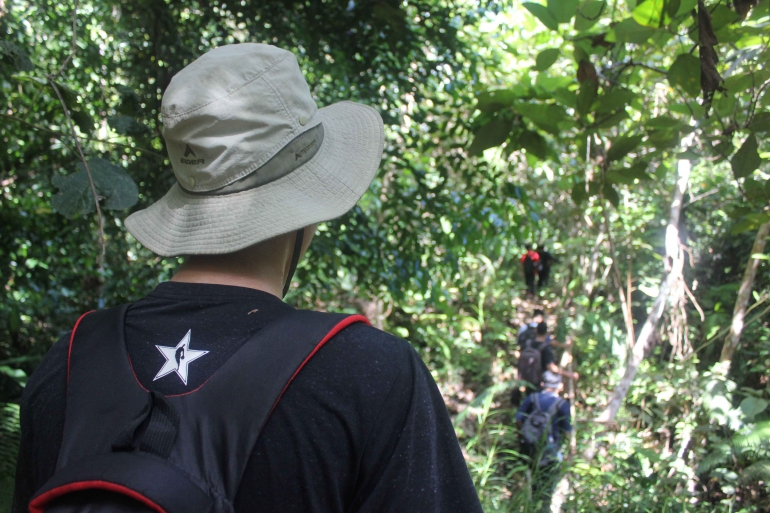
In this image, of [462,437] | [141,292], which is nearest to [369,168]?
[141,292]

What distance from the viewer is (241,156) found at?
83cm

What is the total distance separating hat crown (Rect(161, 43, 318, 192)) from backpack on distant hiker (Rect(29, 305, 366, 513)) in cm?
26

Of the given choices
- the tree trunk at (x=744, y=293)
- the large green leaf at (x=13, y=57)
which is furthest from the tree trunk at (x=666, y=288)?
the large green leaf at (x=13, y=57)

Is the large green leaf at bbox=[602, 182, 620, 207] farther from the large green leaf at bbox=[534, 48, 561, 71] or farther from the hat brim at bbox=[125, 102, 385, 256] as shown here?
the hat brim at bbox=[125, 102, 385, 256]

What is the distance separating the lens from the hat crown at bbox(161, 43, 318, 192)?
0.83 metres

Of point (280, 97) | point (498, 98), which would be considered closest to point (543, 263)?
point (498, 98)

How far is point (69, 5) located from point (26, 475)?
2.76m

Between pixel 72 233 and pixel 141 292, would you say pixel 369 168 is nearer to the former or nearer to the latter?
pixel 141 292

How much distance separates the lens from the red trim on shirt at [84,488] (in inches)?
23.0

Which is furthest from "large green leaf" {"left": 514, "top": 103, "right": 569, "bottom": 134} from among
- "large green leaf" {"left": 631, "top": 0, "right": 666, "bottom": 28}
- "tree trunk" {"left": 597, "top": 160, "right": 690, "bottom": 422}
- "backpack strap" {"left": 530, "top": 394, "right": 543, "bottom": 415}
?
"backpack strap" {"left": 530, "top": 394, "right": 543, "bottom": 415}

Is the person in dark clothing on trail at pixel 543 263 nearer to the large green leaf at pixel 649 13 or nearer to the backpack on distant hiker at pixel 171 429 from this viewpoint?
the large green leaf at pixel 649 13

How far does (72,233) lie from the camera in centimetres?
318

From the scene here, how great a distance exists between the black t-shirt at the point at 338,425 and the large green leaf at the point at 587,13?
1.49 m

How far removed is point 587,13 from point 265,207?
146 cm
